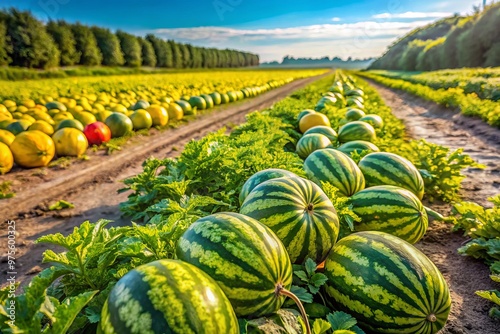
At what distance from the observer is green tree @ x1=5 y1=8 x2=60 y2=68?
123ft

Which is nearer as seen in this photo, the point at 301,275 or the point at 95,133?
the point at 301,275

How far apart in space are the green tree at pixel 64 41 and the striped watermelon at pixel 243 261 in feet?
169

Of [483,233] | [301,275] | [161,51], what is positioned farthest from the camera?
[161,51]

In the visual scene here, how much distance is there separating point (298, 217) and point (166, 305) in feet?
3.40


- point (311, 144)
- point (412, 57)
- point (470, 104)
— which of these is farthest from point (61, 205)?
point (412, 57)

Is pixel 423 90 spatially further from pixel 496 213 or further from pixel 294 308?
pixel 294 308

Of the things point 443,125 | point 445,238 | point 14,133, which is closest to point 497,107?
point 443,125

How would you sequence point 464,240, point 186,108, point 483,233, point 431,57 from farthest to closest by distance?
point 431,57 < point 186,108 < point 464,240 < point 483,233

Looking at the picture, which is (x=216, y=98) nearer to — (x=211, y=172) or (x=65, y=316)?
(x=211, y=172)

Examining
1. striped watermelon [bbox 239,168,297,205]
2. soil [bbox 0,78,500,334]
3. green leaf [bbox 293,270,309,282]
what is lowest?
soil [bbox 0,78,500,334]

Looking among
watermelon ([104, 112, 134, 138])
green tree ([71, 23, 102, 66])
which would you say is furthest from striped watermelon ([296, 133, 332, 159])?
green tree ([71, 23, 102, 66])

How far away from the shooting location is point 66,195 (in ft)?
18.6

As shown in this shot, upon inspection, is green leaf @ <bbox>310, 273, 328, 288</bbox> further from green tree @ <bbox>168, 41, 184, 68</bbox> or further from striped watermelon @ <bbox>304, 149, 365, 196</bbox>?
green tree @ <bbox>168, 41, 184, 68</bbox>

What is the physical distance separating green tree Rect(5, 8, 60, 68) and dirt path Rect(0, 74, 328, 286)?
3775 cm
